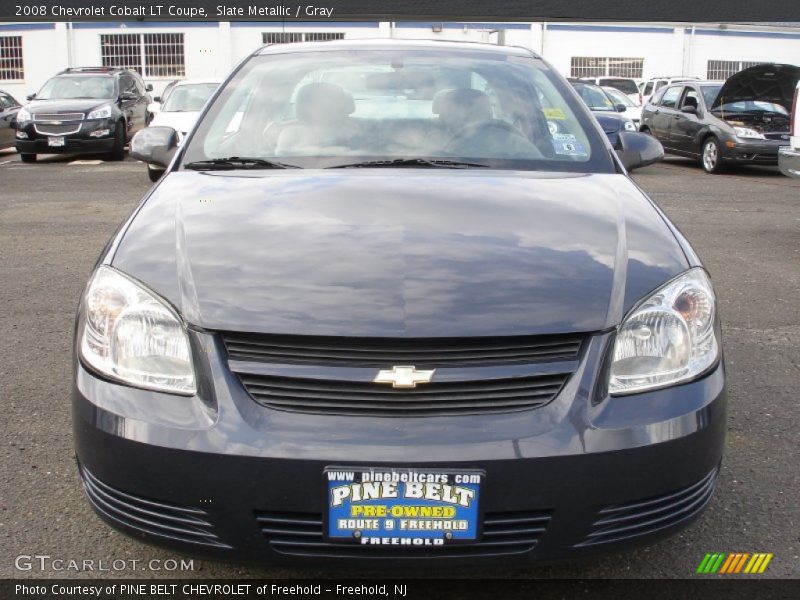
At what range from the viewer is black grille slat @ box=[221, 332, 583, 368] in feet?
6.92

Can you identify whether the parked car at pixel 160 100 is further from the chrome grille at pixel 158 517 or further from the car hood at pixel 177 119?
the chrome grille at pixel 158 517

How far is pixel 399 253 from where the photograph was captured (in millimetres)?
2363

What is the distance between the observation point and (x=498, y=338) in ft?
6.95

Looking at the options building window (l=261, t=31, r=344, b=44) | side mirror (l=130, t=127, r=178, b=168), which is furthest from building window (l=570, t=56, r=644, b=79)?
side mirror (l=130, t=127, r=178, b=168)

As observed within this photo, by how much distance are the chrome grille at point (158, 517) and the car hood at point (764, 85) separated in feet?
45.3

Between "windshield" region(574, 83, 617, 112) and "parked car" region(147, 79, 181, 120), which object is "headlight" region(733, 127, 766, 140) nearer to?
"windshield" region(574, 83, 617, 112)

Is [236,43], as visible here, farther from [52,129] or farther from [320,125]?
[320,125]

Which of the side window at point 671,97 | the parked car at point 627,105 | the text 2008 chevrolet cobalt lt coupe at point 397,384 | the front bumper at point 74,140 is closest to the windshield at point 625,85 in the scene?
the parked car at point 627,105

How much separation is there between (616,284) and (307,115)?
5.12ft

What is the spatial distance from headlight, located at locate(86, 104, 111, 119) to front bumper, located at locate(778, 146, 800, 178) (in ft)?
35.1

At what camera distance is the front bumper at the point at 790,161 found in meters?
8.34

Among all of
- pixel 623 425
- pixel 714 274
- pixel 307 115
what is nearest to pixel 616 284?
pixel 623 425

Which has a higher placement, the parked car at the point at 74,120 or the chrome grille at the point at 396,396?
the chrome grille at the point at 396,396

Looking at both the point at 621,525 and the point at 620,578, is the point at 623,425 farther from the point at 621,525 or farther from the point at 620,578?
the point at 620,578
